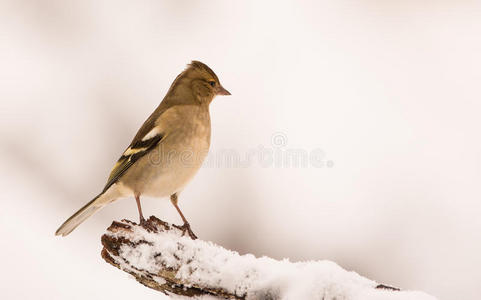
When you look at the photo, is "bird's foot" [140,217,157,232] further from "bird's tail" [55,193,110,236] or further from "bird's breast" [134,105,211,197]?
"bird's tail" [55,193,110,236]

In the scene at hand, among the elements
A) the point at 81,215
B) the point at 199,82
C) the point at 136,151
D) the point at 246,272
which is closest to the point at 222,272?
the point at 246,272

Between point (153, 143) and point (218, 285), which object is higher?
point (153, 143)

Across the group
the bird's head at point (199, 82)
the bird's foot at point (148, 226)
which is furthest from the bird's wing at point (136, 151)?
the bird's foot at point (148, 226)

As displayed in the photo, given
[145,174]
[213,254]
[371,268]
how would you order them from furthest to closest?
[371,268]
[145,174]
[213,254]

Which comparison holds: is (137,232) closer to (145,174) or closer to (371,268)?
(145,174)

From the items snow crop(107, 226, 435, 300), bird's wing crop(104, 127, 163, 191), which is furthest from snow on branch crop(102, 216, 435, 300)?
bird's wing crop(104, 127, 163, 191)

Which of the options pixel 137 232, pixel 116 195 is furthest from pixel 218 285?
pixel 116 195

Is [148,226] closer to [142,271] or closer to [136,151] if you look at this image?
[142,271]

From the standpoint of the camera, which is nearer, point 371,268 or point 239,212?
point 371,268
